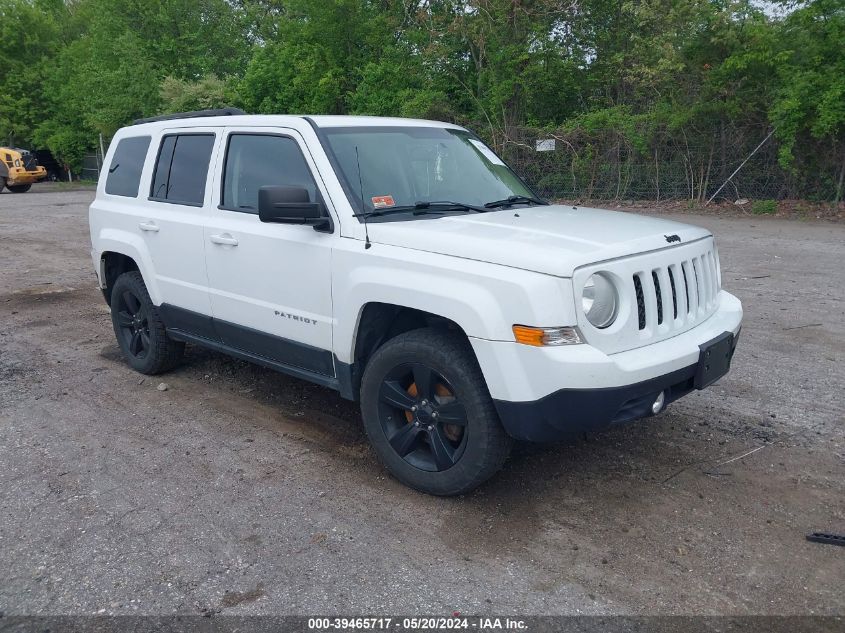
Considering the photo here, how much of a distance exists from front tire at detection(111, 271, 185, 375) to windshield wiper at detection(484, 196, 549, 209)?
9.17 ft

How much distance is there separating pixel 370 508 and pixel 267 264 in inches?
65.0

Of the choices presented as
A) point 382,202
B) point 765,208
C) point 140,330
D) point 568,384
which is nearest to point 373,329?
point 382,202

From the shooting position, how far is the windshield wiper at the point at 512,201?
4734 mm

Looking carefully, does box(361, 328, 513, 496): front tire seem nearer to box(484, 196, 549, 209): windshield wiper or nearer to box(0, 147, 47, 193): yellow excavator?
box(484, 196, 549, 209): windshield wiper

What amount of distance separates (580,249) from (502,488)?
4.65 feet

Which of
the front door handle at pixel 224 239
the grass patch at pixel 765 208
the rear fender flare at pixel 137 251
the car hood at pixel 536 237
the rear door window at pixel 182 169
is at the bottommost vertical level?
the grass patch at pixel 765 208

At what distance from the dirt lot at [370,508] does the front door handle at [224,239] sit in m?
1.23

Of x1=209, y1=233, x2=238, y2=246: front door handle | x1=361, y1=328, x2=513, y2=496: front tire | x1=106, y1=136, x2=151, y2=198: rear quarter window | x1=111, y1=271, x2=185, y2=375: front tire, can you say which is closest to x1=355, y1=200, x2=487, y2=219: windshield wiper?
x1=361, y1=328, x2=513, y2=496: front tire

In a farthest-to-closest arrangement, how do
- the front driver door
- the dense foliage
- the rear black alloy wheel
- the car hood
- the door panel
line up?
the dense foliage, the rear black alloy wheel, the door panel, the front driver door, the car hood

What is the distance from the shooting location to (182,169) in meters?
5.45

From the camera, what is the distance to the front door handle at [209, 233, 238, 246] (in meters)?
4.82

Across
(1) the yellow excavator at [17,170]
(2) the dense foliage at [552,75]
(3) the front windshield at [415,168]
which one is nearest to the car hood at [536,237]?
(3) the front windshield at [415,168]

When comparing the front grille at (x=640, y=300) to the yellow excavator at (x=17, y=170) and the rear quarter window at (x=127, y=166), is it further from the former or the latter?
the yellow excavator at (x=17, y=170)

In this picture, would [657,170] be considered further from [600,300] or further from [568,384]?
[568,384]
